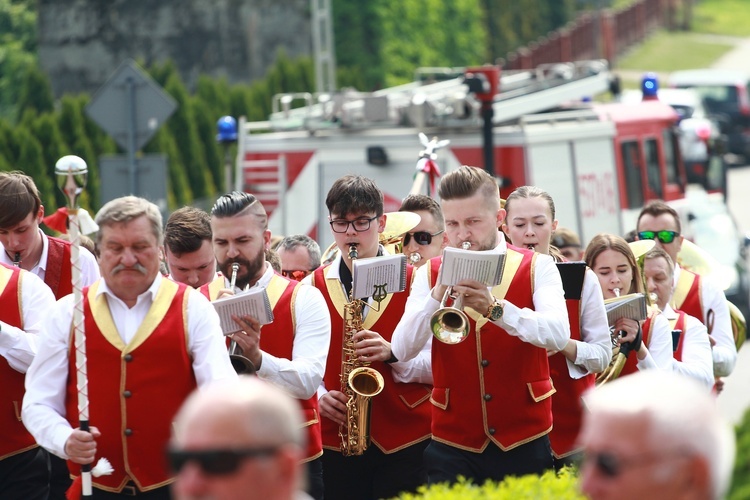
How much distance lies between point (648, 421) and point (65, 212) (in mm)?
3002

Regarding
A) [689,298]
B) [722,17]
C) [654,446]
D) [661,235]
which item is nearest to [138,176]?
[661,235]

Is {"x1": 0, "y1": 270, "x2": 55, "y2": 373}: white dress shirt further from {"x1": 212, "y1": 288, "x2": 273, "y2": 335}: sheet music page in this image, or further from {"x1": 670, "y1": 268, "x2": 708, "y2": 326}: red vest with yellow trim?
{"x1": 670, "y1": 268, "x2": 708, "y2": 326}: red vest with yellow trim

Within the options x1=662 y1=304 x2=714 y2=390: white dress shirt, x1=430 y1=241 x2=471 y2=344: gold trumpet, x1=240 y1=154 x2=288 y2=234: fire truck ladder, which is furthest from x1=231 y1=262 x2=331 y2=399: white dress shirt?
x1=240 y1=154 x2=288 y2=234: fire truck ladder

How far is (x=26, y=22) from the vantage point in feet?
104

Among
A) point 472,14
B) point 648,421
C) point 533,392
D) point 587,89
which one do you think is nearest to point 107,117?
point 587,89

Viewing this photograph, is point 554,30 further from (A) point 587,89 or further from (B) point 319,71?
(A) point 587,89

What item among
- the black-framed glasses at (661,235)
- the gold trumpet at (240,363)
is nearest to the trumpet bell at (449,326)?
the gold trumpet at (240,363)

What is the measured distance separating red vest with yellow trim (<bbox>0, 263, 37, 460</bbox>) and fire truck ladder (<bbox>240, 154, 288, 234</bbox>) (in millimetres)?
7103

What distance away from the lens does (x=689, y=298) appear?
8.66 meters

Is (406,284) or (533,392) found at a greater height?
(406,284)

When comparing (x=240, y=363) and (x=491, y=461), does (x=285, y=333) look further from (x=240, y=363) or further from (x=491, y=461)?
(x=491, y=461)

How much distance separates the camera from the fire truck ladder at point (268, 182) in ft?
44.5

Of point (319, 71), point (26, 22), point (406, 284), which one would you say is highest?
point (26, 22)

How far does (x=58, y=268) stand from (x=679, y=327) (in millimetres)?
3232
